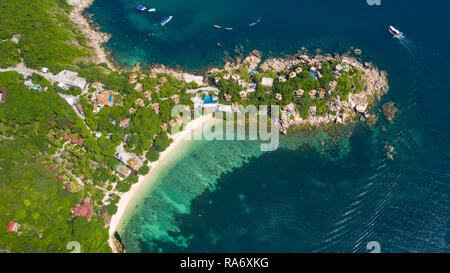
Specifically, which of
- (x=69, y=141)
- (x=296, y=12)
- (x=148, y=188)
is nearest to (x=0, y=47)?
(x=69, y=141)

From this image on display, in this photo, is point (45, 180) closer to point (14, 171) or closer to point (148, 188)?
point (14, 171)

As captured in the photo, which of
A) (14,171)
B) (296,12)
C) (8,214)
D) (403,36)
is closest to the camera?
(8,214)

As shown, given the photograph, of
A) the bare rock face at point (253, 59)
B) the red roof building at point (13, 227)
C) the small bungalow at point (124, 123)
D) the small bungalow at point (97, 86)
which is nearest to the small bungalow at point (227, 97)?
the bare rock face at point (253, 59)

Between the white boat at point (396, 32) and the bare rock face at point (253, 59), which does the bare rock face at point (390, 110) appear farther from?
the bare rock face at point (253, 59)

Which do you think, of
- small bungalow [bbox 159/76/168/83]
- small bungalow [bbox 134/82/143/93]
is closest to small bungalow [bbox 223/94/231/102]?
small bungalow [bbox 159/76/168/83]

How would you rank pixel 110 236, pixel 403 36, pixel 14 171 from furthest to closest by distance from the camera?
pixel 403 36 < pixel 110 236 < pixel 14 171

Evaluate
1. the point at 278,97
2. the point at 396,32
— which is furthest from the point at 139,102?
the point at 396,32

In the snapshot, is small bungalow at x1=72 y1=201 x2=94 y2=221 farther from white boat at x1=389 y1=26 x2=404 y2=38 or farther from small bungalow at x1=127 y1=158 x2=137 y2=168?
white boat at x1=389 y1=26 x2=404 y2=38
